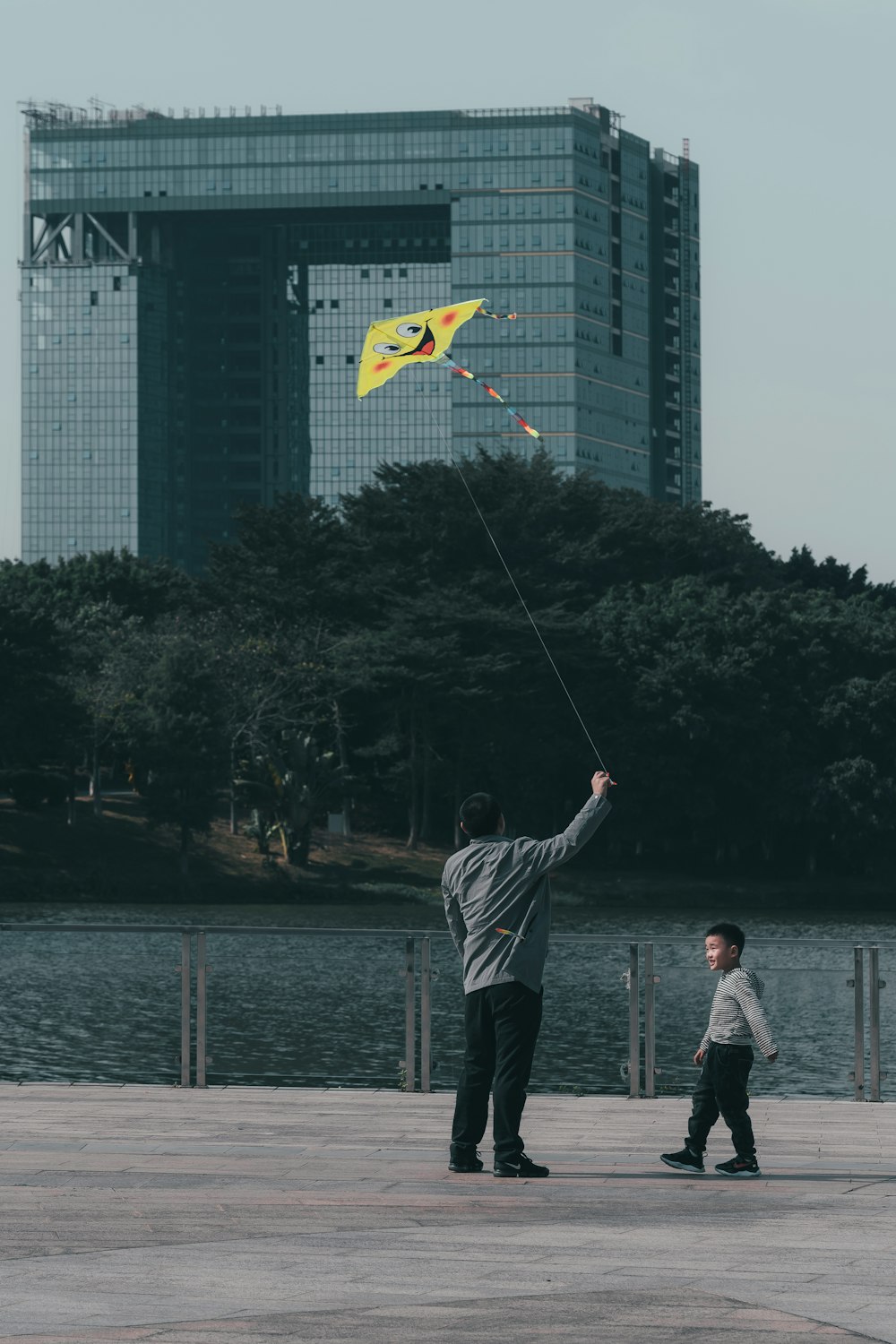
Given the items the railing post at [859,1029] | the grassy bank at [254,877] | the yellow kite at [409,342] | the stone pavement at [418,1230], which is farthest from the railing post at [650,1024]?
the grassy bank at [254,877]

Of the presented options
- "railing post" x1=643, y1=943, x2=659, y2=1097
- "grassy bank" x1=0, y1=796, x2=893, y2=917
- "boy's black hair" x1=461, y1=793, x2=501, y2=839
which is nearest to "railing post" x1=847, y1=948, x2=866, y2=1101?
"railing post" x1=643, y1=943, x2=659, y2=1097

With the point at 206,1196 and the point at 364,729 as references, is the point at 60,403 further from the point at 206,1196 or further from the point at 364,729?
the point at 206,1196

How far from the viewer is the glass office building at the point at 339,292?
176875 millimetres

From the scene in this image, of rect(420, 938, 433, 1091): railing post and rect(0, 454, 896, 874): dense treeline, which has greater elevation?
rect(0, 454, 896, 874): dense treeline

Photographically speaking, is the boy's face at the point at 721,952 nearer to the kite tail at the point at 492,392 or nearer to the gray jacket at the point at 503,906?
the gray jacket at the point at 503,906

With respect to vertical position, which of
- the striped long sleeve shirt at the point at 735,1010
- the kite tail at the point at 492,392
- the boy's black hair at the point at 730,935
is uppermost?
the kite tail at the point at 492,392

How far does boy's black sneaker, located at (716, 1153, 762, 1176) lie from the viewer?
10.5 metres

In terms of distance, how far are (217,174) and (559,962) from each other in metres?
177

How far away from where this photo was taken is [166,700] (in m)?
68.6

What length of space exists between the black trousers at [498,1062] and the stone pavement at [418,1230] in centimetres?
28

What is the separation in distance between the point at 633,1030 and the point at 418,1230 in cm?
519

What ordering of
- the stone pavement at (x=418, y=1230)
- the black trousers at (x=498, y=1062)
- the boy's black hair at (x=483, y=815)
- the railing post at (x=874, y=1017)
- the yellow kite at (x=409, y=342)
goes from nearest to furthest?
the stone pavement at (x=418, y=1230) → the black trousers at (x=498, y=1062) → the boy's black hair at (x=483, y=815) → the railing post at (x=874, y=1017) → the yellow kite at (x=409, y=342)

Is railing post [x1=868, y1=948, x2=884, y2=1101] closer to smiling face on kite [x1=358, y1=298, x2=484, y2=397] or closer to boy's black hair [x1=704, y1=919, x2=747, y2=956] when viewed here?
boy's black hair [x1=704, y1=919, x2=747, y2=956]

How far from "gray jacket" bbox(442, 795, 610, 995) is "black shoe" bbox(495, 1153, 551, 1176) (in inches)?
34.2
